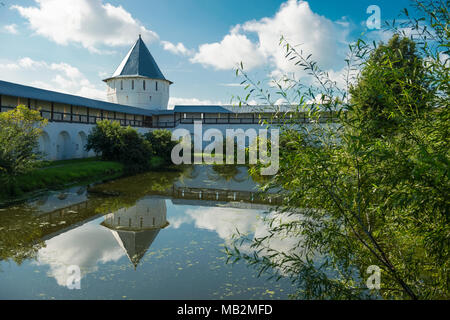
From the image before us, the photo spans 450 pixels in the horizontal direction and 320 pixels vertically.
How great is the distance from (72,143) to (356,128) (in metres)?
20.4

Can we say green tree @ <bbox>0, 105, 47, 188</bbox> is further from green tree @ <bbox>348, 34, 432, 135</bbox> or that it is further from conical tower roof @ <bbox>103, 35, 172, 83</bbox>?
conical tower roof @ <bbox>103, 35, 172, 83</bbox>

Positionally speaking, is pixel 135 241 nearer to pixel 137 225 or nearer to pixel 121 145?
pixel 137 225

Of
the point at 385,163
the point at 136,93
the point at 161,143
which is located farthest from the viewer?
the point at 136,93

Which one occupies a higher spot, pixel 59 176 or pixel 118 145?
pixel 118 145

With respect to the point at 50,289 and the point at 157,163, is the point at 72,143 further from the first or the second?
the point at 50,289

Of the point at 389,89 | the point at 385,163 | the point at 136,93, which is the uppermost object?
the point at 136,93

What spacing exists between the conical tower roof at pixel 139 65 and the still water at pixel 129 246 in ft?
84.1

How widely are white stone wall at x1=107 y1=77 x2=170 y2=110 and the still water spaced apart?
79.6 ft

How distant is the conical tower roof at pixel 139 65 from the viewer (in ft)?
115

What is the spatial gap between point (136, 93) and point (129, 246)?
3026cm

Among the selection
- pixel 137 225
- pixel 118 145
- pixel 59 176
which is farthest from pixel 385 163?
pixel 118 145

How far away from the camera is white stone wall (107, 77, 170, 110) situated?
3459 centimetres

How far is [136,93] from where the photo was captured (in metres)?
34.5

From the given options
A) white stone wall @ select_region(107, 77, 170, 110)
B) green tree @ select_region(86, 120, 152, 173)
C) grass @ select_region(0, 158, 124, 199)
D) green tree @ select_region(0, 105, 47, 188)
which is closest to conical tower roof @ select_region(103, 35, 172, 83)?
white stone wall @ select_region(107, 77, 170, 110)
